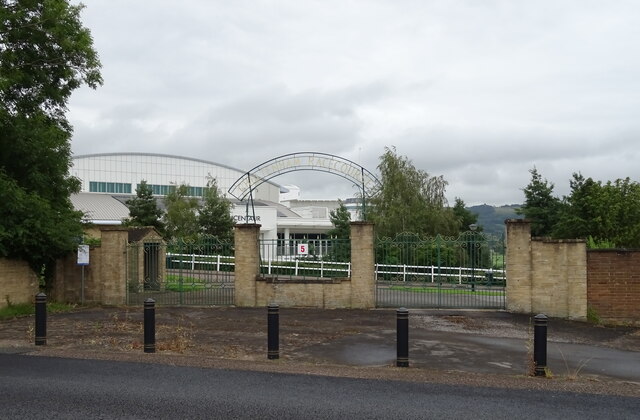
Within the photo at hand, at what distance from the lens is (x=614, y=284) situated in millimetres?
15820

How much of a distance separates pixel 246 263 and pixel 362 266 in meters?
3.37

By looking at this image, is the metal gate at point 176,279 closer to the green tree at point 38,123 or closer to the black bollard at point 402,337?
the green tree at point 38,123

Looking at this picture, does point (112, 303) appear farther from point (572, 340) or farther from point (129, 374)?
point (572, 340)

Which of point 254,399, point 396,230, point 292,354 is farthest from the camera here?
point 396,230

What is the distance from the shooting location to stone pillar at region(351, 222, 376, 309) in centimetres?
1803

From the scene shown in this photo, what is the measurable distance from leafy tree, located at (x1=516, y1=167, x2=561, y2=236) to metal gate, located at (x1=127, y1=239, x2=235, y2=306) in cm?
2966

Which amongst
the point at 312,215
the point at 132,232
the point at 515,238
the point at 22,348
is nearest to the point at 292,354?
the point at 22,348

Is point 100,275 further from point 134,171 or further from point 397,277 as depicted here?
point 134,171

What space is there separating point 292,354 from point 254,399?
135 inches

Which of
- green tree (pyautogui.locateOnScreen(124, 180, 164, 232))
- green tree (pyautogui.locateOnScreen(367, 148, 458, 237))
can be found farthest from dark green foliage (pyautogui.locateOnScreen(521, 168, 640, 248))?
green tree (pyautogui.locateOnScreen(124, 180, 164, 232))

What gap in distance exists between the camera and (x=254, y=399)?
25.5ft

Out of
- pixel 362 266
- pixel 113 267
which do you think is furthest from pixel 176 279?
pixel 362 266

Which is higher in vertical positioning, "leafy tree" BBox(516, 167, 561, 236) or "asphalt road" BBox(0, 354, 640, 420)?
"leafy tree" BBox(516, 167, 561, 236)

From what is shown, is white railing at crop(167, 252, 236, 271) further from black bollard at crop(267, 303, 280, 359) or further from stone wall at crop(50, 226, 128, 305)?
black bollard at crop(267, 303, 280, 359)
